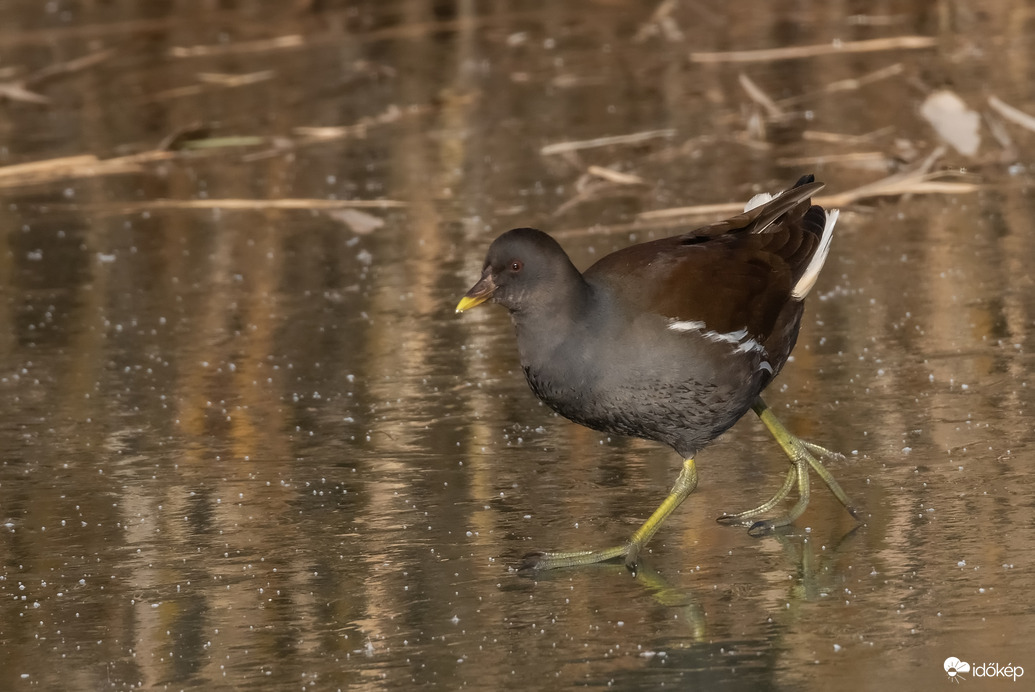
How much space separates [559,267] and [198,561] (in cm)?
133

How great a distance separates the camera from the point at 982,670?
12.6 feet

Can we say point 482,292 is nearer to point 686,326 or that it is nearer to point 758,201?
point 686,326

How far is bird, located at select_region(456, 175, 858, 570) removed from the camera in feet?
15.5

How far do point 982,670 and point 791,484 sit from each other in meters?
1.41

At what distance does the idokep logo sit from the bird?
1114 mm

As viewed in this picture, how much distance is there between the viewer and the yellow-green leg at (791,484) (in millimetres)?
5012

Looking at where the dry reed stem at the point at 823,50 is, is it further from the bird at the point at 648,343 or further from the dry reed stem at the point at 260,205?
the bird at the point at 648,343

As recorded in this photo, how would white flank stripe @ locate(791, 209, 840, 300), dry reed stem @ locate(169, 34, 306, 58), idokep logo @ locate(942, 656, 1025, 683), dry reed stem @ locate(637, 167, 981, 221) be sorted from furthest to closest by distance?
dry reed stem @ locate(169, 34, 306, 58)
dry reed stem @ locate(637, 167, 981, 221)
white flank stripe @ locate(791, 209, 840, 300)
idokep logo @ locate(942, 656, 1025, 683)

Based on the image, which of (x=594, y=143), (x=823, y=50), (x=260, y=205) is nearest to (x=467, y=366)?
(x=260, y=205)

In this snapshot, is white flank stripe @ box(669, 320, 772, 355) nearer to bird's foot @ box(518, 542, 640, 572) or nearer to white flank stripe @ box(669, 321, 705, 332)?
white flank stripe @ box(669, 321, 705, 332)

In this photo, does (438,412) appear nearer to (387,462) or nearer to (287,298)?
(387,462)

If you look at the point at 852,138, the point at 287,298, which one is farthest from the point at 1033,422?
the point at 852,138

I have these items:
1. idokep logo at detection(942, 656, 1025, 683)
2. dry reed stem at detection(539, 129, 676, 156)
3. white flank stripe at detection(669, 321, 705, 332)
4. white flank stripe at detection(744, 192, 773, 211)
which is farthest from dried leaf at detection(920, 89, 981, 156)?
idokep logo at detection(942, 656, 1025, 683)

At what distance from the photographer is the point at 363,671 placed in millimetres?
4086
